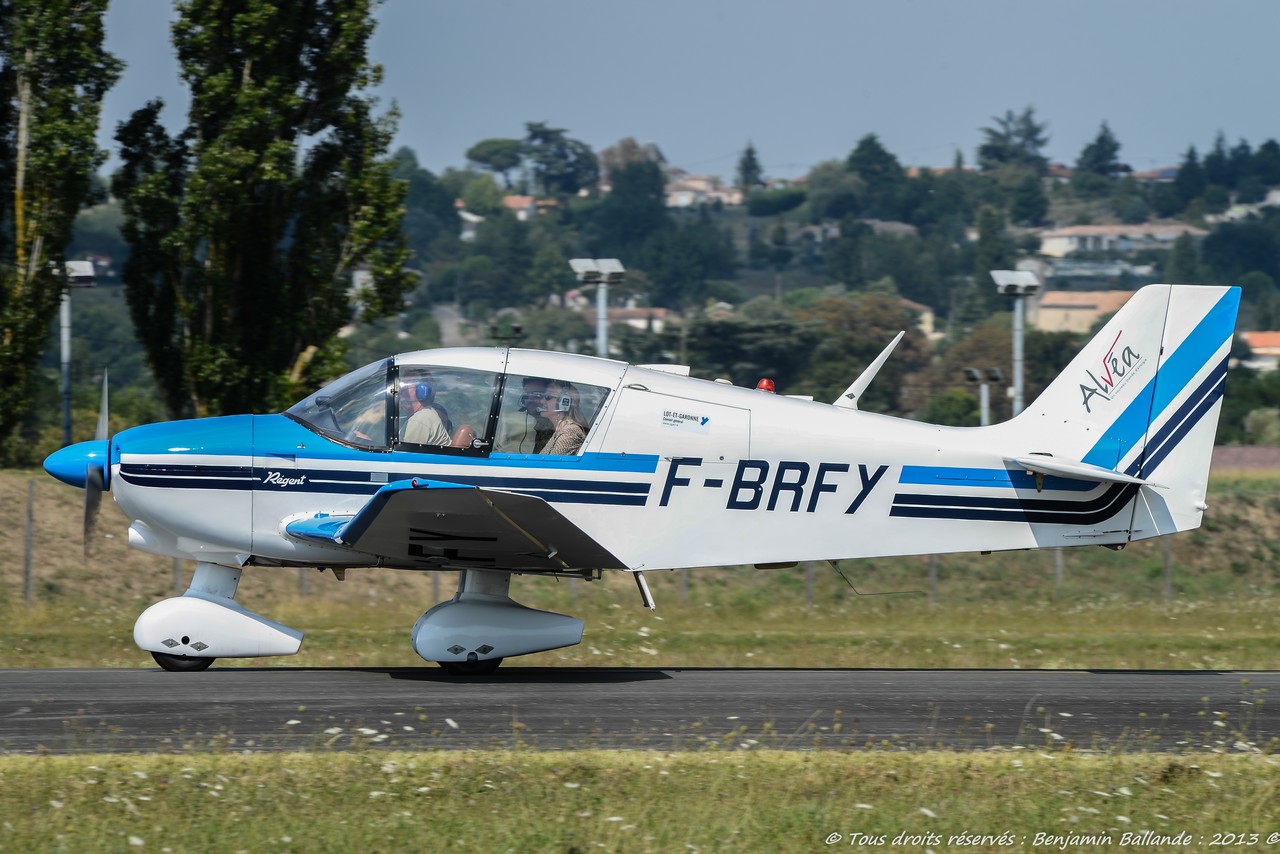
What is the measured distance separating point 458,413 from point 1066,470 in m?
4.68

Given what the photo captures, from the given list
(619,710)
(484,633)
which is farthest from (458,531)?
(619,710)

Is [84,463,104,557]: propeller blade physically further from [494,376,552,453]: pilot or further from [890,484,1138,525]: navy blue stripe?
[890,484,1138,525]: navy blue stripe

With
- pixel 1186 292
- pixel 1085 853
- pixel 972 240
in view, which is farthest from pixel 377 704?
pixel 972 240

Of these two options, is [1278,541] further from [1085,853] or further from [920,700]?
[1085,853]

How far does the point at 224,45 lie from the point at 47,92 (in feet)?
9.19

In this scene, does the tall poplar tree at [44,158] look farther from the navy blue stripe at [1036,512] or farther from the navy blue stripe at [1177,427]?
the navy blue stripe at [1177,427]

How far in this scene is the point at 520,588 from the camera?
20.2 metres

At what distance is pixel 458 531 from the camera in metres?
9.70

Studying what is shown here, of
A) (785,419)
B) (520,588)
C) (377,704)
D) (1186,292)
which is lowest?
(520,588)

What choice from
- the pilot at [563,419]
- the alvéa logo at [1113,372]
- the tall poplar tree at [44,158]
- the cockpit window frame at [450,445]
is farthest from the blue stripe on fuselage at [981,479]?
the tall poplar tree at [44,158]

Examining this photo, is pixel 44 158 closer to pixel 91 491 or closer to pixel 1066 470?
pixel 91 491

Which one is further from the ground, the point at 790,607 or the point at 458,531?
the point at 458,531

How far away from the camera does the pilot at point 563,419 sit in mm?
10102

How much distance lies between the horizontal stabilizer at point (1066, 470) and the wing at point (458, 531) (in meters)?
3.26
